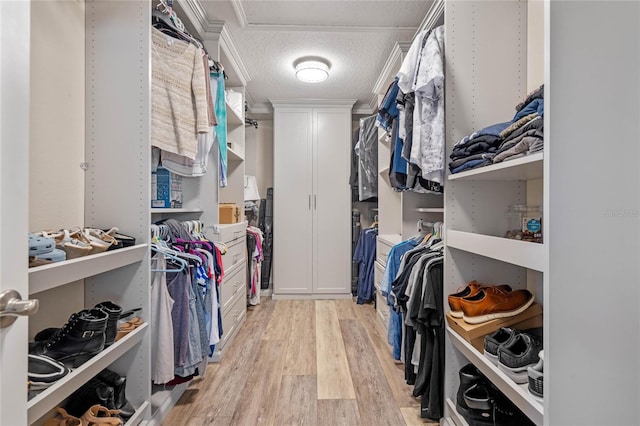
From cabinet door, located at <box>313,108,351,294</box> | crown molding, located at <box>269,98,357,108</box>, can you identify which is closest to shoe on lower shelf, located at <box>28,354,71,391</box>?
cabinet door, located at <box>313,108,351,294</box>

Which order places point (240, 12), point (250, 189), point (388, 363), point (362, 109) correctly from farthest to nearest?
point (362, 109)
point (250, 189)
point (388, 363)
point (240, 12)

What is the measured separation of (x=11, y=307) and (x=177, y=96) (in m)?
1.43

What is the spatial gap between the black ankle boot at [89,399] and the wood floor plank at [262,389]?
62 centimetres

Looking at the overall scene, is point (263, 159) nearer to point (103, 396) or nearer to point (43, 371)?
point (103, 396)

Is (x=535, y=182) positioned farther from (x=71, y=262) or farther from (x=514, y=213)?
(x=71, y=262)

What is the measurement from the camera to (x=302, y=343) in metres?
2.74

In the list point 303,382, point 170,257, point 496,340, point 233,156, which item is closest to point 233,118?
point 233,156

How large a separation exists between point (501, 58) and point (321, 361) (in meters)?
2.18

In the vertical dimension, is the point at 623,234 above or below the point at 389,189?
below

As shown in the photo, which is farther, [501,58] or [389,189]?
[389,189]

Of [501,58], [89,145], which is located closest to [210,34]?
[89,145]

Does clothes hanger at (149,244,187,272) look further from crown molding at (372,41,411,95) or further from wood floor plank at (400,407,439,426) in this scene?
crown molding at (372,41,411,95)

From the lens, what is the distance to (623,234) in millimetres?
892

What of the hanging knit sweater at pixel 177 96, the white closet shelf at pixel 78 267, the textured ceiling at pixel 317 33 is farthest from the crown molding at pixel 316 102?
the white closet shelf at pixel 78 267
